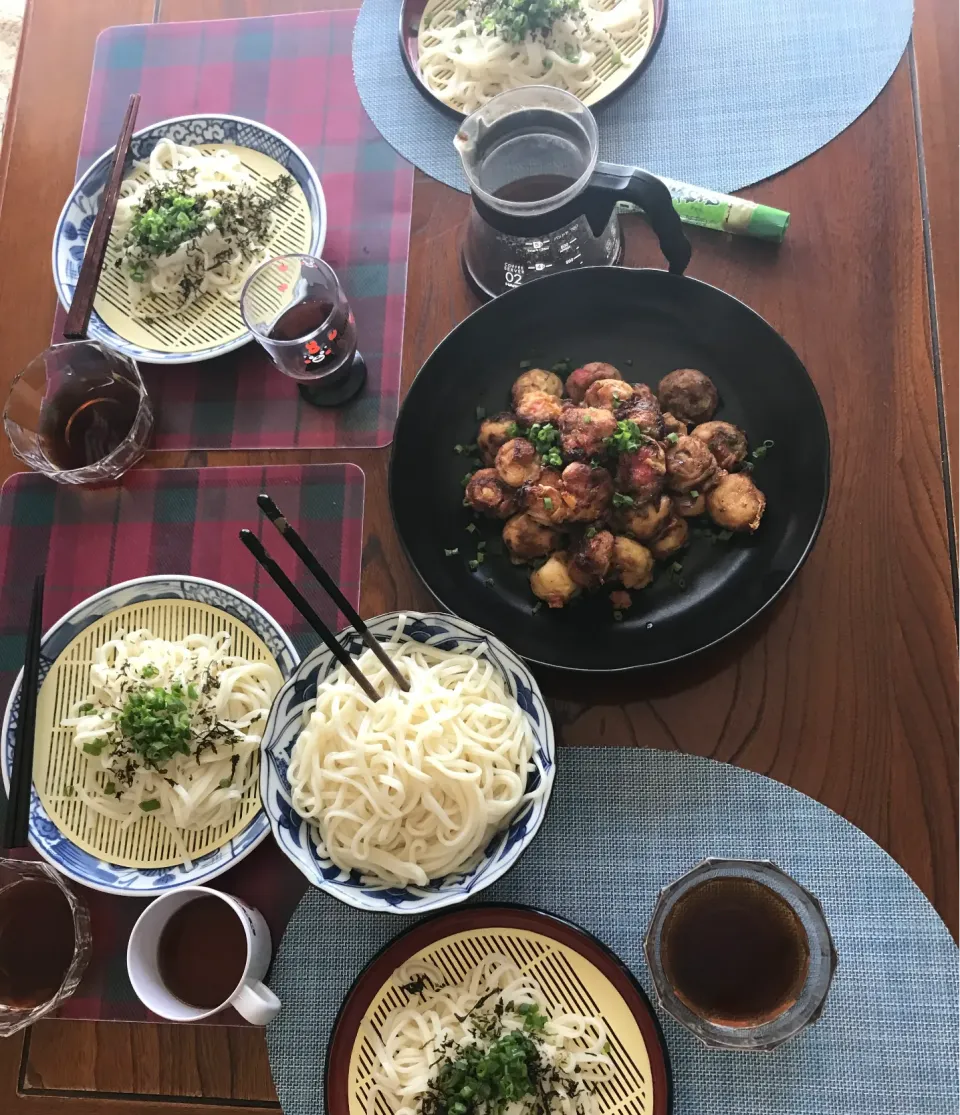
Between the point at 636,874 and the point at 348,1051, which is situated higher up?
the point at 636,874

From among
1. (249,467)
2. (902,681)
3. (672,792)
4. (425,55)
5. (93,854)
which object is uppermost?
(425,55)

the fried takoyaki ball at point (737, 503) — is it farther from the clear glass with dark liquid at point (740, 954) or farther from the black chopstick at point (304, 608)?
the black chopstick at point (304, 608)

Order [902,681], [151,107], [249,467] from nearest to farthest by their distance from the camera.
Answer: [902,681] < [249,467] < [151,107]

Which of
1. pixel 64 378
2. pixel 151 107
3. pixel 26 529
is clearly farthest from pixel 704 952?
pixel 151 107

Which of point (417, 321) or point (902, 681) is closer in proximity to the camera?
point (902, 681)

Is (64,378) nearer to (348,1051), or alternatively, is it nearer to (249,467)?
(249,467)

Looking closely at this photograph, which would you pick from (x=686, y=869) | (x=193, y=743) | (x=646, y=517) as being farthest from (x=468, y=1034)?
(x=646, y=517)

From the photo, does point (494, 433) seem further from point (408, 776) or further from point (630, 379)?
point (408, 776)
